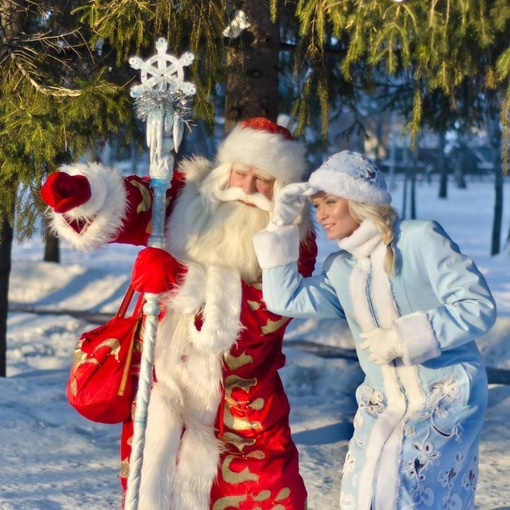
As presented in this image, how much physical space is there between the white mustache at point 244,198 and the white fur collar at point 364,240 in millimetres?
731

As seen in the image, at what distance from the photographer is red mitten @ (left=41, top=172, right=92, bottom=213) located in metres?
3.64

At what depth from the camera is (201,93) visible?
5168 mm

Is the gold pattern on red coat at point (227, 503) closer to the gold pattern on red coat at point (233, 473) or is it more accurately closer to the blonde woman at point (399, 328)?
the gold pattern on red coat at point (233, 473)

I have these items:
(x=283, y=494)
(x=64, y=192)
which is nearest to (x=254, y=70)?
(x=64, y=192)

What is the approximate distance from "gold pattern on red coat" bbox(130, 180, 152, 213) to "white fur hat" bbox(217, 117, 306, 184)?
34 cm

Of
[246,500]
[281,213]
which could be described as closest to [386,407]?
[281,213]

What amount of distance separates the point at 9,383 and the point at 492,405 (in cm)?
364

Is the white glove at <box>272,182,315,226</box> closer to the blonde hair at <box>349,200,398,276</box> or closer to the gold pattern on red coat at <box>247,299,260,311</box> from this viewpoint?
the blonde hair at <box>349,200,398,276</box>

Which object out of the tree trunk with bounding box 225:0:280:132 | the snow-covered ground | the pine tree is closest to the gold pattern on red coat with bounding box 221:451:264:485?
the snow-covered ground

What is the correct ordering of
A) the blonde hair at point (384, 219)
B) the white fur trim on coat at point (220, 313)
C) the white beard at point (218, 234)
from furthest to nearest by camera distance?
the white beard at point (218, 234), the white fur trim on coat at point (220, 313), the blonde hair at point (384, 219)

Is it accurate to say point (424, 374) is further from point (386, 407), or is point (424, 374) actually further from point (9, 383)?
point (9, 383)

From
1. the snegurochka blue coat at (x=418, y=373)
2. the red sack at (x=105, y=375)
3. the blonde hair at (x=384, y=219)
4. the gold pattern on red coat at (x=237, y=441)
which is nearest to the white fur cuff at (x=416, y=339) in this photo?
the snegurochka blue coat at (x=418, y=373)

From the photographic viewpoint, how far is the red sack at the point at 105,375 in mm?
3898

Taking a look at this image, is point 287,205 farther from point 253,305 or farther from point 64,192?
point 64,192
